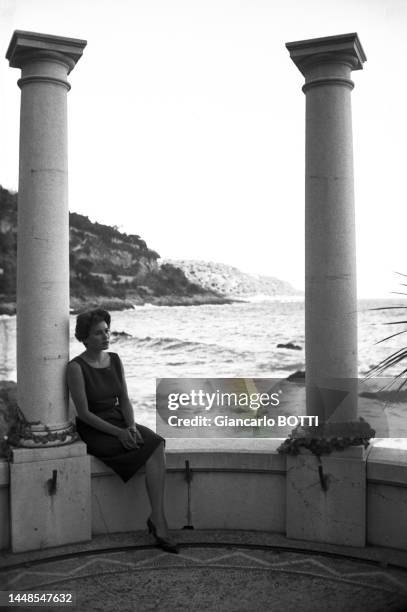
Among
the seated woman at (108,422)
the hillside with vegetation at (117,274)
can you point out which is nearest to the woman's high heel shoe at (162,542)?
the seated woman at (108,422)

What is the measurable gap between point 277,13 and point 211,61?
509cm

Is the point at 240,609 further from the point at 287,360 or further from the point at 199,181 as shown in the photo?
the point at 287,360

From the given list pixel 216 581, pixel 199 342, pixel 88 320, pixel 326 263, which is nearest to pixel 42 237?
pixel 88 320

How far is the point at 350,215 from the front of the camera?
247 inches

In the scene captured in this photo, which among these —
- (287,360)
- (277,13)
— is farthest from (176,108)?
(287,360)

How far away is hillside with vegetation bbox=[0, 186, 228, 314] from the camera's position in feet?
86.9

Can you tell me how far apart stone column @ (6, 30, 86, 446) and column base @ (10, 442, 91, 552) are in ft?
0.54

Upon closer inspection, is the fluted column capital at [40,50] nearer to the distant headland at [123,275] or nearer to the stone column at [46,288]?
the stone column at [46,288]

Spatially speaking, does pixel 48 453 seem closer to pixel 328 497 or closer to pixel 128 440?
pixel 128 440

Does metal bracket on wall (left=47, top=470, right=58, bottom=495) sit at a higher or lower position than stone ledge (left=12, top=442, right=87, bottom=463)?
lower

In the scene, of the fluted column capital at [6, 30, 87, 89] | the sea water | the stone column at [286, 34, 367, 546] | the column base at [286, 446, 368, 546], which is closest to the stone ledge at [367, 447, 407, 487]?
the column base at [286, 446, 368, 546]

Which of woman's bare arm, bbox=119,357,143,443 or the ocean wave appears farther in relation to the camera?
the ocean wave
